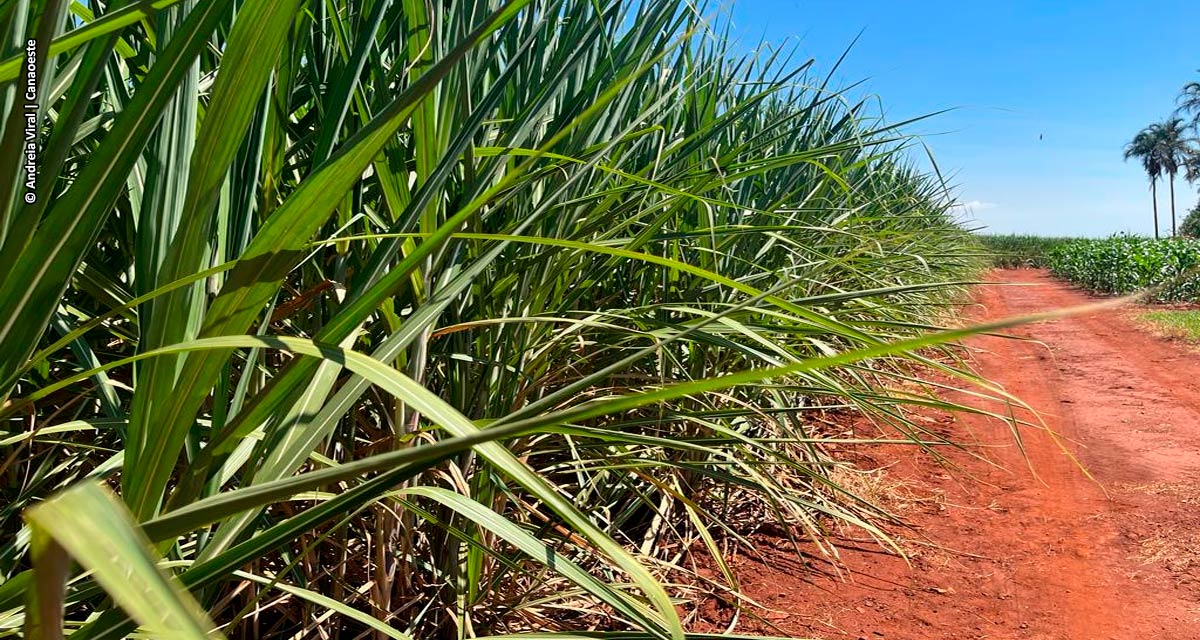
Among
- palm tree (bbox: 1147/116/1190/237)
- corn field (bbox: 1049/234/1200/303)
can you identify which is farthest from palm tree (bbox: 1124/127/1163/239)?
corn field (bbox: 1049/234/1200/303)

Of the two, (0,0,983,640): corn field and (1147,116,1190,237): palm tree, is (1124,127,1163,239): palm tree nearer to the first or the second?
(1147,116,1190,237): palm tree

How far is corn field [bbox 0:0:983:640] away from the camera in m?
0.43

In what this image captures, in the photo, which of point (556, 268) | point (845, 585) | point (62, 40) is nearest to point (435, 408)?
point (62, 40)

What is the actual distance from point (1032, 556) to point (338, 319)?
7.19 ft

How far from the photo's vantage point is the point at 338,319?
52cm

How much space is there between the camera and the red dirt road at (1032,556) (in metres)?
1.69

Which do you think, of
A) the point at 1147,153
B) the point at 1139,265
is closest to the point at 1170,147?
the point at 1147,153

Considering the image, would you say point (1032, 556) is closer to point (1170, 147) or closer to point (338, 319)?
point (338, 319)

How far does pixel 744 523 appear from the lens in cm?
200

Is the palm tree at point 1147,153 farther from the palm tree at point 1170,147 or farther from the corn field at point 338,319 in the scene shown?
the corn field at point 338,319

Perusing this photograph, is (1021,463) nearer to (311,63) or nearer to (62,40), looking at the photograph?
(311,63)

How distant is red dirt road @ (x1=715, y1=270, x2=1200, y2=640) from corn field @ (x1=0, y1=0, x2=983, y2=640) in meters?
0.25

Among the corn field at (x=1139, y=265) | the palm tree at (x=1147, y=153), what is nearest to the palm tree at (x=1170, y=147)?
the palm tree at (x=1147, y=153)

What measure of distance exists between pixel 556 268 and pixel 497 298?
104 mm
